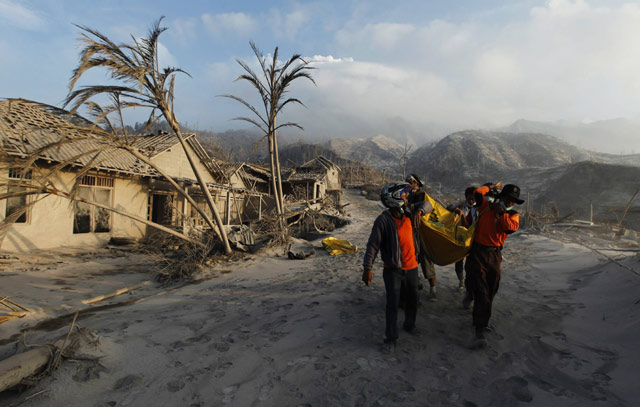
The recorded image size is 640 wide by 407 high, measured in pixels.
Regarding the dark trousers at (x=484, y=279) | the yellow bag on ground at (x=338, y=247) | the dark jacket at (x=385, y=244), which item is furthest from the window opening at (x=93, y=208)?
the dark trousers at (x=484, y=279)

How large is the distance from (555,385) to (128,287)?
6.72 metres

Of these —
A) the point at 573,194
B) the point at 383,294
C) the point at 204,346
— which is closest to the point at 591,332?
the point at 383,294

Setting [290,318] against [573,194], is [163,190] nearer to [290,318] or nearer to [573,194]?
[290,318]

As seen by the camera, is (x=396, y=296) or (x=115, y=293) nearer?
(x=396, y=296)

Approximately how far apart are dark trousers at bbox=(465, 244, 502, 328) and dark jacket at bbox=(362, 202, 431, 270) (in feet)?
3.34

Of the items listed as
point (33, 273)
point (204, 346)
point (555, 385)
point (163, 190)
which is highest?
point (163, 190)

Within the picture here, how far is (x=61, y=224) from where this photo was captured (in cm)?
915

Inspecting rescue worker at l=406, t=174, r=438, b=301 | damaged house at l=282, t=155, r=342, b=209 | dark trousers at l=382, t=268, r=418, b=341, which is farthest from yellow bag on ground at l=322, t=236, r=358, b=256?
damaged house at l=282, t=155, r=342, b=209

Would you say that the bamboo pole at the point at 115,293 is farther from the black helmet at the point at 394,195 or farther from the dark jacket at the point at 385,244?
the black helmet at the point at 394,195

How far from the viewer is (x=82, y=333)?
281 cm

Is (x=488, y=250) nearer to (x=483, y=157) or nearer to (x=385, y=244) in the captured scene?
(x=385, y=244)

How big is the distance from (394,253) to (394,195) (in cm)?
66

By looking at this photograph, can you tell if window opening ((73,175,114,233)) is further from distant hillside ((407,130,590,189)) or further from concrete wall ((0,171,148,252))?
distant hillside ((407,130,590,189))

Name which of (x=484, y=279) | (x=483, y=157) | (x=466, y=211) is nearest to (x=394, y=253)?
(x=484, y=279)
